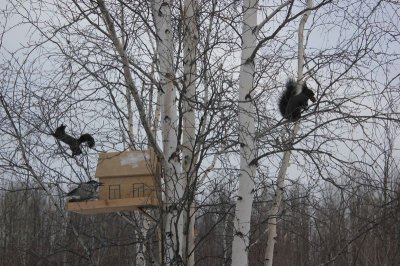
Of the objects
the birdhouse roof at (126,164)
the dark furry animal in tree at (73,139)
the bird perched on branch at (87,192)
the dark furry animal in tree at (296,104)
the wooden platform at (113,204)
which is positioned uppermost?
the dark furry animal in tree at (296,104)

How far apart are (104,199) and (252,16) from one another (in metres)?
2.15

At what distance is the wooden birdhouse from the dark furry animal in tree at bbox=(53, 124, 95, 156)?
0.79 metres

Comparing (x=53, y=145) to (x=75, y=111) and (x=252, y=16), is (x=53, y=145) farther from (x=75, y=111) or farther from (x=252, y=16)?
(x=252, y=16)

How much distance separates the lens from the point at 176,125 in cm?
465

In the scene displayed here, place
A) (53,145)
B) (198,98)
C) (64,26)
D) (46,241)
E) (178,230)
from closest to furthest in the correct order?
(178,230), (64,26), (198,98), (53,145), (46,241)

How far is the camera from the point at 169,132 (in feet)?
14.9

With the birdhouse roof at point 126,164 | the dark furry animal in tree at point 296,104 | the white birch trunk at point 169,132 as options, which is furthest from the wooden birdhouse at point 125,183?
the dark furry animal in tree at point 296,104

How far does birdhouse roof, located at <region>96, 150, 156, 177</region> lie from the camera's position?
462cm

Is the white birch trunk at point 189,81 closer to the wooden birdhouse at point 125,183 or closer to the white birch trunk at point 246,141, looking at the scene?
the wooden birdhouse at point 125,183

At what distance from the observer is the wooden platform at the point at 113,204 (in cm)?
448

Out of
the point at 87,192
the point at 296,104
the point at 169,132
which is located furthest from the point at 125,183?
the point at 296,104

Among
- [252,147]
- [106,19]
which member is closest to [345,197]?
[252,147]

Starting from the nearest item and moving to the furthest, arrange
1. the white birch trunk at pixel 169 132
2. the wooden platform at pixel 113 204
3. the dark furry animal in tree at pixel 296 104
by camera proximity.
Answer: the white birch trunk at pixel 169 132, the wooden platform at pixel 113 204, the dark furry animal in tree at pixel 296 104

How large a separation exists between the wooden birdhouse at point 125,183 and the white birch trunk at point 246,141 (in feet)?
2.54
